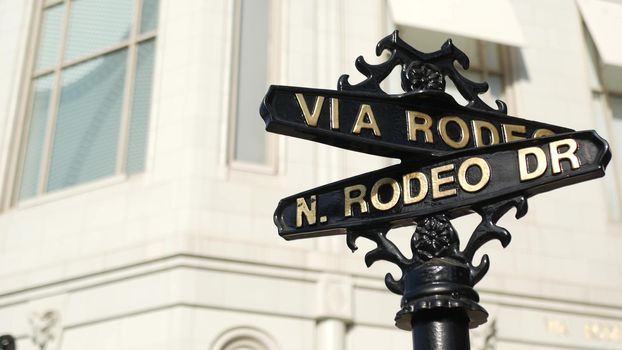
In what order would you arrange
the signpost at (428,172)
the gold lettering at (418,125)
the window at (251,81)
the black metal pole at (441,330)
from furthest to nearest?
the window at (251,81) → the gold lettering at (418,125) → the signpost at (428,172) → the black metal pole at (441,330)

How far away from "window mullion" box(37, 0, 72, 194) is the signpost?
30.1ft

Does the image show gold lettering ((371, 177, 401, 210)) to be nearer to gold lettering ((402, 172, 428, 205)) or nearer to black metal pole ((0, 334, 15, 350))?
gold lettering ((402, 172, 428, 205))

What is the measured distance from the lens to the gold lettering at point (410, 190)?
341cm

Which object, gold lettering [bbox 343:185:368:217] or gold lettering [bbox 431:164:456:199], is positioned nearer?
gold lettering [bbox 431:164:456:199]

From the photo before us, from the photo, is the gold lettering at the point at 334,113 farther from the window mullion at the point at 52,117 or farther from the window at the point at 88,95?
the window mullion at the point at 52,117

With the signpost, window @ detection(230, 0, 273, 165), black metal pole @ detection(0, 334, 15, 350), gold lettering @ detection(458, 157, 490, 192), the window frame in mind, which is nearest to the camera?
the signpost

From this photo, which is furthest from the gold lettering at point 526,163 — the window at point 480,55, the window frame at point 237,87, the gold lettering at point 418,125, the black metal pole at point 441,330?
the window at point 480,55

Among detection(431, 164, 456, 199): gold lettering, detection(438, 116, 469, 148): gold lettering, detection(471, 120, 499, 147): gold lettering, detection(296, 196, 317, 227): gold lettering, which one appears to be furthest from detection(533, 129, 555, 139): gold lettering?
detection(296, 196, 317, 227): gold lettering

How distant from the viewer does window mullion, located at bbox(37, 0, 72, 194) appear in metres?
12.2

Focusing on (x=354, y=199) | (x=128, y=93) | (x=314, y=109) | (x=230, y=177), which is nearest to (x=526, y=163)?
(x=354, y=199)

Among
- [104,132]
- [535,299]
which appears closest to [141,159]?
[104,132]

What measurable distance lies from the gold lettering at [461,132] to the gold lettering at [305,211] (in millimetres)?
598

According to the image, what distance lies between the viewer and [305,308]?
408 inches

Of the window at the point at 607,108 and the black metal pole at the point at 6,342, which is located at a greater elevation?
the window at the point at 607,108
